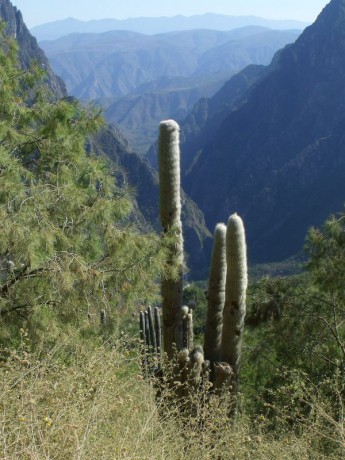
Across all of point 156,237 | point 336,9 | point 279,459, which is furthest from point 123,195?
point 336,9

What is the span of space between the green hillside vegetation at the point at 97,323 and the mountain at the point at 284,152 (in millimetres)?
87903

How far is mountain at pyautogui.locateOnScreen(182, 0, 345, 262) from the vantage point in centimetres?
10350

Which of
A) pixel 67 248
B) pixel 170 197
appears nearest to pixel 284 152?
pixel 170 197

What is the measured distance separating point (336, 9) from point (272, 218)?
5455cm

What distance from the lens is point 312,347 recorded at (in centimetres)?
680

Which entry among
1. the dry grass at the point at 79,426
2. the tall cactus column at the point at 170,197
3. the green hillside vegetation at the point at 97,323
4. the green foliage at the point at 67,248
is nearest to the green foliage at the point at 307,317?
the green hillside vegetation at the point at 97,323

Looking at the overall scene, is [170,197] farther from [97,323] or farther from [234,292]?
[97,323]

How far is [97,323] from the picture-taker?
478cm

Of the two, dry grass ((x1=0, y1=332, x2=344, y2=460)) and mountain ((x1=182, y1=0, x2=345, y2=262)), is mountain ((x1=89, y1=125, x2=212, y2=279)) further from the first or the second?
dry grass ((x1=0, y1=332, x2=344, y2=460))

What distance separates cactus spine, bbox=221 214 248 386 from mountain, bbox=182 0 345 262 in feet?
291

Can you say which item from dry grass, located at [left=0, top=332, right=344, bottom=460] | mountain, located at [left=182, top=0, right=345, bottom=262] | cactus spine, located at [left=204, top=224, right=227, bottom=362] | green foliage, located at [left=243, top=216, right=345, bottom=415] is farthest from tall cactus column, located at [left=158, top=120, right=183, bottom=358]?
mountain, located at [left=182, top=0, right=345, bottom=262]

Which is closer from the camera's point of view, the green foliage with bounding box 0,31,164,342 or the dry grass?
the dry grass

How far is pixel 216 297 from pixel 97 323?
6.14ft

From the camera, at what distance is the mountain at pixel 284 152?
104 m
